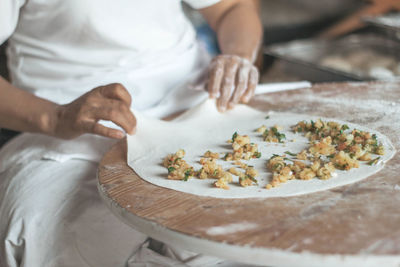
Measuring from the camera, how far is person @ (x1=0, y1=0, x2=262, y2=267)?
1102 mm

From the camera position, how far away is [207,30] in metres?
3.78

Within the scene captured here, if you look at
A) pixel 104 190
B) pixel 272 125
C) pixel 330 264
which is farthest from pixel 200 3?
pixel 330 264

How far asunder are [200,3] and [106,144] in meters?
0.66

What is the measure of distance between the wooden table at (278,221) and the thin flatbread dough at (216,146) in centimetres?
2

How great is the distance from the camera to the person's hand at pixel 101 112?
3.67 feet

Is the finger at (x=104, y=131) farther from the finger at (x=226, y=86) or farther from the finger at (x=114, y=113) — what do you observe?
the finger at (x=226, y=86)

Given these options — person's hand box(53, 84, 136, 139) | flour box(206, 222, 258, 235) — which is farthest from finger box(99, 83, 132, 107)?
flour box(206, 222, 258, 235)

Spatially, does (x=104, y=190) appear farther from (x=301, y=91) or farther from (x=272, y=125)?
(x=301, y=91)

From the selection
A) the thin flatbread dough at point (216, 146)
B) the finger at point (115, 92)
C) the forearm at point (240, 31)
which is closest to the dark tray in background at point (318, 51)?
the forearm at point (240, 31)

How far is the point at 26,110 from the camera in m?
1.23

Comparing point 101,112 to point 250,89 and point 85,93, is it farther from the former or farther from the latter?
point 250,89

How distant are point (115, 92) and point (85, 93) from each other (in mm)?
78

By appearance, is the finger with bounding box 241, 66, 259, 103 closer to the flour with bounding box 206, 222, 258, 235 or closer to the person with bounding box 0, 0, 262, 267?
the person with bounding box 0, 0, 262, 267

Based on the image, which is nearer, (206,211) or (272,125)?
(206,211)
